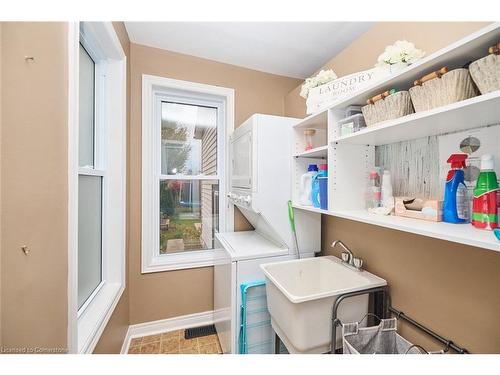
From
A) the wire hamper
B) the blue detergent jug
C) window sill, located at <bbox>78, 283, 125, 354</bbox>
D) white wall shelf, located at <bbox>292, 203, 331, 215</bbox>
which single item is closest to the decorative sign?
the blue detergent jug

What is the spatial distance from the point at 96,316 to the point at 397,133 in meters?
2.14

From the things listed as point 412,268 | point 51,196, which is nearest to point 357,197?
point 412,268

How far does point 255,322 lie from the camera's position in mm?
1604

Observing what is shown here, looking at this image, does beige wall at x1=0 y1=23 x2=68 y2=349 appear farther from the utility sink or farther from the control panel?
the control panel

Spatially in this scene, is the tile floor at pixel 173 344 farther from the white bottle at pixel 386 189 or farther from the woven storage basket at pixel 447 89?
the woven storage basket at pixel 447 89

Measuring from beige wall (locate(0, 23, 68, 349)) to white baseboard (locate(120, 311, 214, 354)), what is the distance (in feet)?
5.13

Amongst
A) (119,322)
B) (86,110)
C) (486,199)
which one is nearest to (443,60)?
(486,199)

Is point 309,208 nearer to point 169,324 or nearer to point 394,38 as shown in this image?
point 394,38

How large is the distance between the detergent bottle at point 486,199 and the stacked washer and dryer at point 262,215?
1.11m

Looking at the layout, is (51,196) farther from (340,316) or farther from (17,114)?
(340,316)

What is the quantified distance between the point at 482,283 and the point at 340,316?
0.67 m

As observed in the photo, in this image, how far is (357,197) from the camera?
54.9 inches

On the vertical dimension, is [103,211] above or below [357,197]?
below

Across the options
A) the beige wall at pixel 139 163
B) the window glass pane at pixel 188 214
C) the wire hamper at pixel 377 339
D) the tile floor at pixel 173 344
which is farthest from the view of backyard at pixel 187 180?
the wire hamper at pixel 377 339
